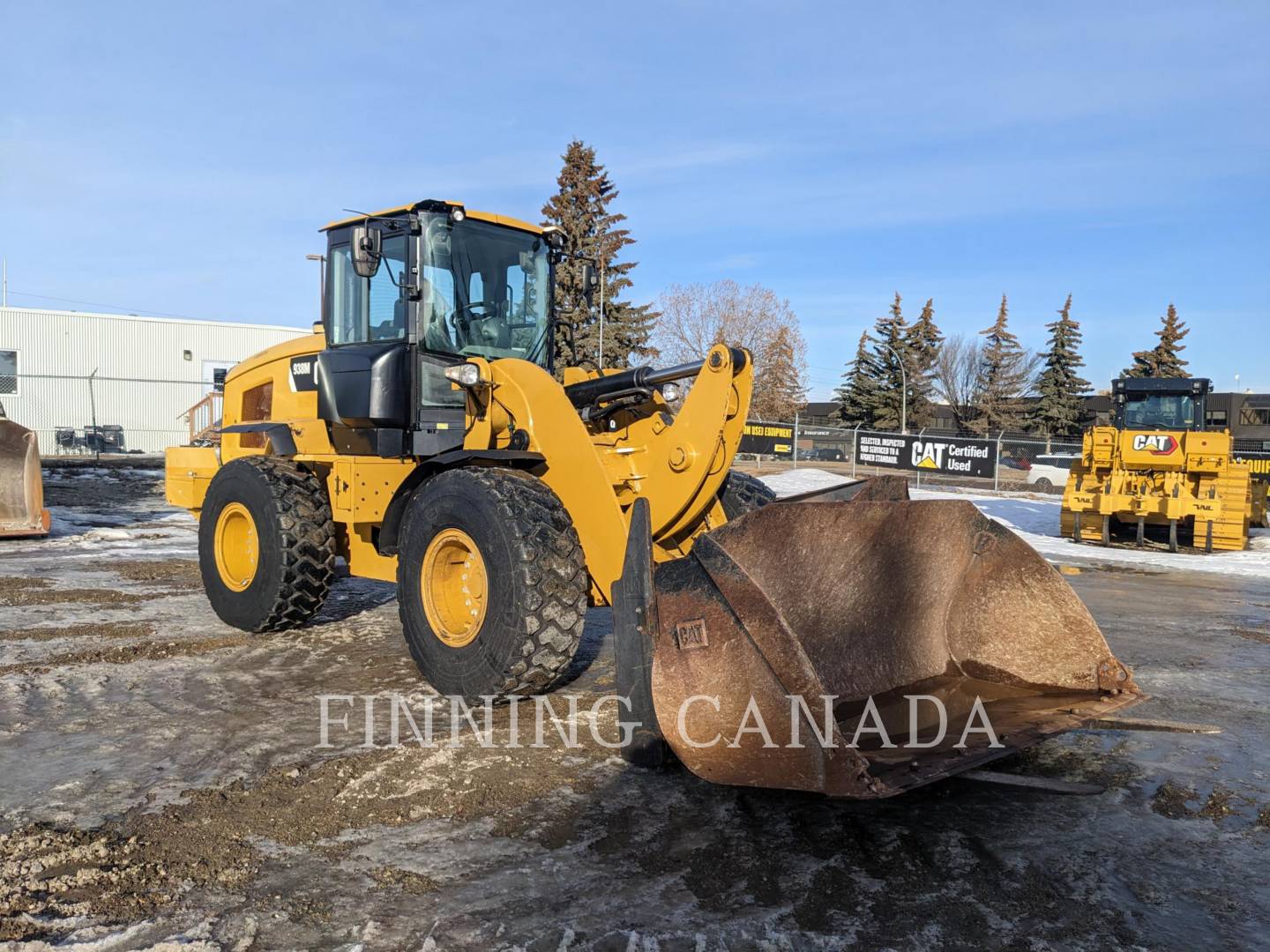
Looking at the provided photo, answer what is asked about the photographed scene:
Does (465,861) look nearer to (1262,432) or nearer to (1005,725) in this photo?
(1005,725)

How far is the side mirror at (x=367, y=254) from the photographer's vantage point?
561cm

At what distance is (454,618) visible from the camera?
5.13m

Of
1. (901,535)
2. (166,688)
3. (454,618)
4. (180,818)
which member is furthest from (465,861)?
(166,688)

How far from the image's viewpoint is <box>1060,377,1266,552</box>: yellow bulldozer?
14.2 meters

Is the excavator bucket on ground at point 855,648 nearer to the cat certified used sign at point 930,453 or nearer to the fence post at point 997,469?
the fence post at point 997,469

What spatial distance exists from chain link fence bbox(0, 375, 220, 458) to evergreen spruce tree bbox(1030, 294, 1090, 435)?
38106 mm

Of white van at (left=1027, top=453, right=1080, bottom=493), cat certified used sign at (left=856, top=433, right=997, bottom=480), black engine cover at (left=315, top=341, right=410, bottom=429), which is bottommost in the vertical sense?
white van at (left=1027, top=453, right=1080, bottom=493)

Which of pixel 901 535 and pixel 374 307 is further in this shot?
pixel 374 307

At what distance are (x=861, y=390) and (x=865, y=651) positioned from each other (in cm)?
4955

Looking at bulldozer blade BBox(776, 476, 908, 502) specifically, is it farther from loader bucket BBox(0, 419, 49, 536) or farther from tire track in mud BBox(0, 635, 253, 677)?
loader bucket BBox(0, 419, 49, 536)

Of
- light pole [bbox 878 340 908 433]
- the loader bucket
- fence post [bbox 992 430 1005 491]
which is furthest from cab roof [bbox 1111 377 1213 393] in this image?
light pole [bbox 878 340 908 433]

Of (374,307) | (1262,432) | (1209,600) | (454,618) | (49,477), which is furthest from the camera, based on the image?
(1262,432)

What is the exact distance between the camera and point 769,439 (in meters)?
29.7

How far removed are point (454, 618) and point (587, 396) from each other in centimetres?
146
